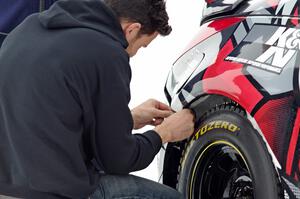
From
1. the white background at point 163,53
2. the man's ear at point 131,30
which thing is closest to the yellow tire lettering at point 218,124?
the man's ear at point 131,30

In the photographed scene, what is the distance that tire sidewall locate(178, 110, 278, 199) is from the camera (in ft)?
5.70

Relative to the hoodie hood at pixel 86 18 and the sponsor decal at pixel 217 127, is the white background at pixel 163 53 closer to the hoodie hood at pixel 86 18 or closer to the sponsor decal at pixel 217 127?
the sponsor decal at pixel 217 127

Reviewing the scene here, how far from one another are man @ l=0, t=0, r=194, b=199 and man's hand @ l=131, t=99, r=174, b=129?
0.33 metres

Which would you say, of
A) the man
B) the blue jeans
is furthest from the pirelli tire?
the man

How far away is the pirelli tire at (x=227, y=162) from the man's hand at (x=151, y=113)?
0.16m

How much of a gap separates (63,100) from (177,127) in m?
0.47

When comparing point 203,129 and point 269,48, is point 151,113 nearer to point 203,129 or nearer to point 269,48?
point 203,129

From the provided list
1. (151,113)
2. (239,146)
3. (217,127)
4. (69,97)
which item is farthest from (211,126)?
(69,97)

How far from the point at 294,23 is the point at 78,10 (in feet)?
2.05

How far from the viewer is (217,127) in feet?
6.56

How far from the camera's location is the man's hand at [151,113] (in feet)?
7.48

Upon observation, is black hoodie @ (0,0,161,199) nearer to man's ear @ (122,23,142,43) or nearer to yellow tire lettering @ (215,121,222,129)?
man's ear @ (122,23,142,43)

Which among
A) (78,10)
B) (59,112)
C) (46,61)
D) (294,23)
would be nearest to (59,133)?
(59,112)

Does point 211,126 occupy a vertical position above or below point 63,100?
below
